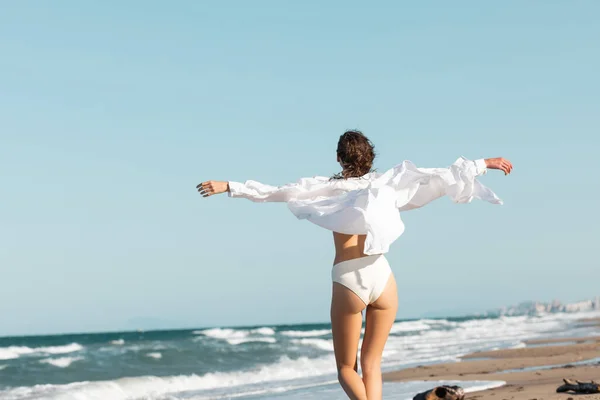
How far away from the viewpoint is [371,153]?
4.57 m

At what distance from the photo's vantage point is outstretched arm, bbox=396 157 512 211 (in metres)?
4.54

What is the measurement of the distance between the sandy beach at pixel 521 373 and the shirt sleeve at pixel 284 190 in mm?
3780

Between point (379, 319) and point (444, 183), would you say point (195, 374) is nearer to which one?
point (379, 319)

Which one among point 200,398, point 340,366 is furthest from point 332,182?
point 200,398

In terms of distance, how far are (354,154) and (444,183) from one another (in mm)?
589

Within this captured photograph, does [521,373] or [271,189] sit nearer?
[271,189]

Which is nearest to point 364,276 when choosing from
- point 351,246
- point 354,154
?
point 351,246

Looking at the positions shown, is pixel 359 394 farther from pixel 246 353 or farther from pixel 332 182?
pixel 246 353

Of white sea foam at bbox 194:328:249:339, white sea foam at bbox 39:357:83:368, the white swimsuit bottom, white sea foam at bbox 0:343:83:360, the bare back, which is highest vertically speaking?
the bare back

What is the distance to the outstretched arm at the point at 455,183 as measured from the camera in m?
4.54

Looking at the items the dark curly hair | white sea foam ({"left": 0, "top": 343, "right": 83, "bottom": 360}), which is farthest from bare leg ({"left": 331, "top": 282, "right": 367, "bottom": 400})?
white sea foam ({"left": 0, "top": 343, "right": 83, "bottom": 360})

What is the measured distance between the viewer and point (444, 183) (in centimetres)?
457

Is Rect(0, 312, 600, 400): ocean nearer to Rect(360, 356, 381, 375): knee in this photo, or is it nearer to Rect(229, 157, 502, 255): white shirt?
Rect(360, 356, 381, 375): knee

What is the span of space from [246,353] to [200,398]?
515 inches
